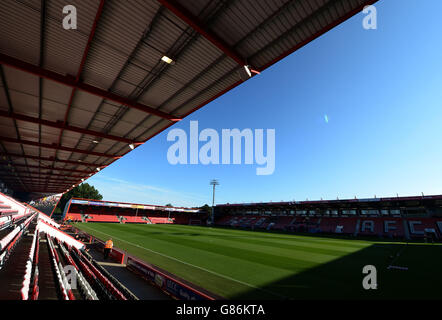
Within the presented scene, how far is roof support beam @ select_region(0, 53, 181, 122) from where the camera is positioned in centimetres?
805

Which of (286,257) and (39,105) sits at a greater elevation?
(39,105)

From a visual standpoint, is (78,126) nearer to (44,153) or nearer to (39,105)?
(39,105)

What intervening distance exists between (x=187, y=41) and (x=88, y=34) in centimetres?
357

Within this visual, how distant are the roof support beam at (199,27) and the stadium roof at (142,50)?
1.4 inches

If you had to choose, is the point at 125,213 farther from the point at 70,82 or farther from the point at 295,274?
the point at 295,274

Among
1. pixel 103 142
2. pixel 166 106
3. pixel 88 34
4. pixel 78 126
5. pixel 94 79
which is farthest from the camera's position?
pixel 103 142

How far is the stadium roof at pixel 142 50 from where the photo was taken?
6.17 meters

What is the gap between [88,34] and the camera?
7203mm

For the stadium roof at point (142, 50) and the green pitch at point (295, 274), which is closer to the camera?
the stadium roof at point (142, 50)

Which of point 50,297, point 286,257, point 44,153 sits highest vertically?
point 44,153

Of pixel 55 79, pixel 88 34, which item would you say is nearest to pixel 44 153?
pixel 55 79

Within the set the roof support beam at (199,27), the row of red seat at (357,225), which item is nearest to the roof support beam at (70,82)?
the roof support beam at (199,27)
